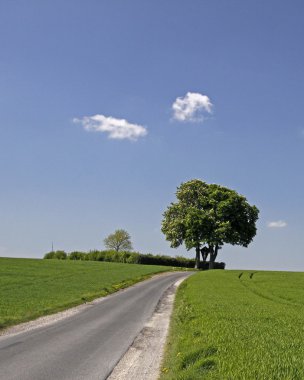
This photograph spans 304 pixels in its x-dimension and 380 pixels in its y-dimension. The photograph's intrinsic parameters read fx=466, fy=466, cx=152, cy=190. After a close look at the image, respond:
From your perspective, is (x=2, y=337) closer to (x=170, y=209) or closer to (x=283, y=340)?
(x=283, y=340)

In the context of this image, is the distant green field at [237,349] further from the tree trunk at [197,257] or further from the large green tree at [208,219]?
the tree trunk at [197,257]

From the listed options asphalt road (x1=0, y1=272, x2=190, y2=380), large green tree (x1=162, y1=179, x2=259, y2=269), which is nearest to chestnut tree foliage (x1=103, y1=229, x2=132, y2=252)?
large green tree (x1=162, y1=179, x2=259, y2=269)

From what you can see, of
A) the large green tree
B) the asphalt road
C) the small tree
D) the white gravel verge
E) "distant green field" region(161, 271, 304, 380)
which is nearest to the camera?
"distant green field" region(161, 271, 304, 380)

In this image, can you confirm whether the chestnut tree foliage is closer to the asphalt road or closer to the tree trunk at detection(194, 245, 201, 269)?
the tree trunk at detection(194, 245, 201, 269)

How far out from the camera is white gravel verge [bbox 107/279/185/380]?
13.9m

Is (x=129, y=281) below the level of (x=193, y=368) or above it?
above

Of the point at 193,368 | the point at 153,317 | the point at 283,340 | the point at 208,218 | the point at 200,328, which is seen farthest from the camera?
the point at 208,218

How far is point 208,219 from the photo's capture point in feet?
335

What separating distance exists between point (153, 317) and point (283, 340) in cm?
1418

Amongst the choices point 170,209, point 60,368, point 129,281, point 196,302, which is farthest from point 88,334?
point 170,209

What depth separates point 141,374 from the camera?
45.7 feet

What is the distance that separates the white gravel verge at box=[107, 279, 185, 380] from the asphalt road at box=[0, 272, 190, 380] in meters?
0.30

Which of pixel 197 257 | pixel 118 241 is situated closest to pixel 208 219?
pixel 197 257

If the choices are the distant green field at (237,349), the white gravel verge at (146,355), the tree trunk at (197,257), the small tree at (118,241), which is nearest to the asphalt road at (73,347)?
the white gravel verge at (146,355)
